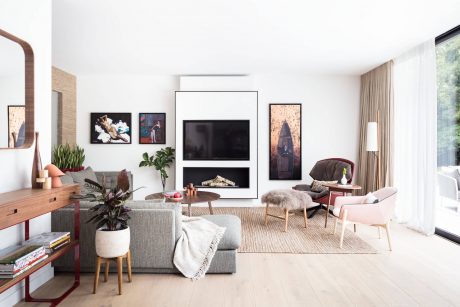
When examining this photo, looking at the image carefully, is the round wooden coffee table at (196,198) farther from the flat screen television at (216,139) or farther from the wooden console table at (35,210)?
the wooden console table at (35,210)

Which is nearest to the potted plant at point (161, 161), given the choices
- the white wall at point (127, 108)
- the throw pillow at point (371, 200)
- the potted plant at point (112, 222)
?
the white wall at point (127, 108)

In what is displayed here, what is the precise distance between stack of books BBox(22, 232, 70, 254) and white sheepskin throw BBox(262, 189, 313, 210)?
8.38 feet

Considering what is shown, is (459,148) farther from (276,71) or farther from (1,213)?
(1,213)

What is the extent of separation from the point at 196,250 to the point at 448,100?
3730 mm

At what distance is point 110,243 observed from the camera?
93.5 inches

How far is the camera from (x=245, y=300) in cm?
235

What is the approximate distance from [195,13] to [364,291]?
123 inches

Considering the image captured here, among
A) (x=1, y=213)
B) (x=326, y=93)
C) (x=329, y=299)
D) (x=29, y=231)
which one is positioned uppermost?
(x=326, y=93)

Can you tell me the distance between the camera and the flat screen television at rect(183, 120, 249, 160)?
5.89 meters

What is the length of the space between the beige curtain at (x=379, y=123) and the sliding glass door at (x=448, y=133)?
34.7 inches

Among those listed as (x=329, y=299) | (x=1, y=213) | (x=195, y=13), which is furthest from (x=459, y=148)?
(x=1, y=213)

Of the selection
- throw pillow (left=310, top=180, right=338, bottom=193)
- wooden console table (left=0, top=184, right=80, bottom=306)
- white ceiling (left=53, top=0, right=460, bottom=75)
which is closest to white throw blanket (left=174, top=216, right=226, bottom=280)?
wooden console table (left=0, top=184, right=80, bottom=306)

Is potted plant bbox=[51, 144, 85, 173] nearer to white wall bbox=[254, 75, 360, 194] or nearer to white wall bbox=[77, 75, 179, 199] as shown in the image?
white wall bbox=[77, 75, 179, 199]

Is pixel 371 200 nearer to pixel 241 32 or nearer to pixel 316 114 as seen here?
pixel 241 32
